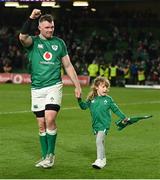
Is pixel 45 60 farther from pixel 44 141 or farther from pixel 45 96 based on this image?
pixel 44 141

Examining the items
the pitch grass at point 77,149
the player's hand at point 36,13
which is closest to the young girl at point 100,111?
the pitch grass at point 77,149

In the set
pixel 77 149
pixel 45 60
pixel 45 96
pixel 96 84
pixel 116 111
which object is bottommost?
pixel 77 149

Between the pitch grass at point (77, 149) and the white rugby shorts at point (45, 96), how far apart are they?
986mm

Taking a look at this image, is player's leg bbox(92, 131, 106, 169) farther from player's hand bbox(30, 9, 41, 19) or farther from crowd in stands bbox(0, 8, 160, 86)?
crowd in stands bbox(0, 8, 160, 86)

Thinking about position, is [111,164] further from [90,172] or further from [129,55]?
[129,55]

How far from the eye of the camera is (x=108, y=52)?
150ft

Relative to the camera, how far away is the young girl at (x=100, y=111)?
32.4 feet

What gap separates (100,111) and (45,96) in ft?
2.94

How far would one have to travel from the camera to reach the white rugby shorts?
9844 mm

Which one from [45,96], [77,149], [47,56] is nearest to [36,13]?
[47,56]

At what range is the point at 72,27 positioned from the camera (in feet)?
160

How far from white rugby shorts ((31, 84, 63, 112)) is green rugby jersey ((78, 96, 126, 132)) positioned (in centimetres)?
38

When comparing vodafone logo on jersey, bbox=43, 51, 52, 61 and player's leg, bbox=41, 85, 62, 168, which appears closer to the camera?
player's leg, bbox=41, 85, 62, 168

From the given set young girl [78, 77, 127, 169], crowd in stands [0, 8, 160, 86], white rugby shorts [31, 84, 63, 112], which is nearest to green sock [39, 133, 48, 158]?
white rugby shorts [31, 84, 63, 112]
